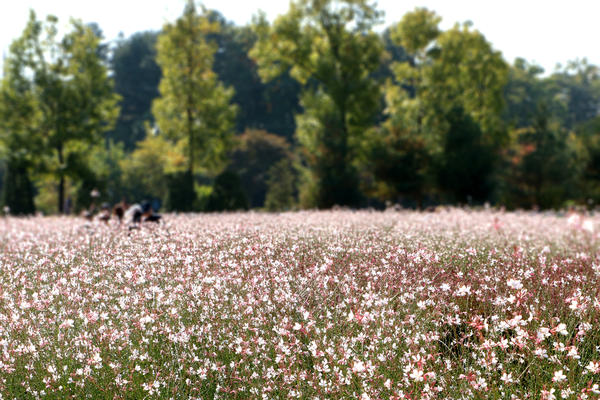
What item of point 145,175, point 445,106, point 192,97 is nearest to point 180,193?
point 192,97

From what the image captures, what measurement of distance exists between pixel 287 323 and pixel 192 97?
914 inches

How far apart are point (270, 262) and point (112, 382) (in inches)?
72.0

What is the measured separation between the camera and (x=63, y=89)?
83.5 ft

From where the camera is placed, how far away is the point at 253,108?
56.2 metres

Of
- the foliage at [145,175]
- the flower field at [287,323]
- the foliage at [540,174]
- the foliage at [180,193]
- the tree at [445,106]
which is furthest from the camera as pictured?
the foliage at [145,175]

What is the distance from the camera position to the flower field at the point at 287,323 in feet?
13.3

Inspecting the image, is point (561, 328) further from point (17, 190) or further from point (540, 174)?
point (540, 174)

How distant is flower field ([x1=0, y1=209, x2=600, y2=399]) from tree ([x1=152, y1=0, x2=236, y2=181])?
20.3 meters

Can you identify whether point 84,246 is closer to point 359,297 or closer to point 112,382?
point 112,382

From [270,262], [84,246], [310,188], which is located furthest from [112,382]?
[310,188]

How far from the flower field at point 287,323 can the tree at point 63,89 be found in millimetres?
20990

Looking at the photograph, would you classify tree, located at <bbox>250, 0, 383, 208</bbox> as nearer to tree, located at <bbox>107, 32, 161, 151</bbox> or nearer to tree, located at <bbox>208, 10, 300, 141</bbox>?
tree, located at <bbox>208, 10, 300, 141</bbox>

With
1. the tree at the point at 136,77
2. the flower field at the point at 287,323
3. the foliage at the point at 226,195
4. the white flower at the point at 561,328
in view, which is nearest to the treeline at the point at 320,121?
the foliage at the point at 226,195

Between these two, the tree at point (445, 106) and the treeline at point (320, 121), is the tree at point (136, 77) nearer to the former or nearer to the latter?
the treeline at point (320, 121)
